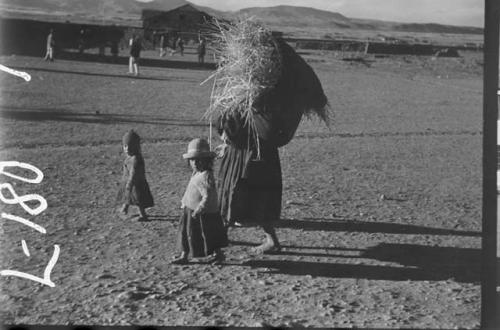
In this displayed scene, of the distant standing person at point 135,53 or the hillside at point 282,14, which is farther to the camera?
the distant standing person at point 135,53


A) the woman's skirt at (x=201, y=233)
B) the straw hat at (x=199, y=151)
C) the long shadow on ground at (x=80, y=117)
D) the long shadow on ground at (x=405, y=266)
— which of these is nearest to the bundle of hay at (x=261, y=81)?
the straw hat at (x=199, y=151)

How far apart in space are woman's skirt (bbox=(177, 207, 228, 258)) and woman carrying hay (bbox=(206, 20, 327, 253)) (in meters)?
0.26

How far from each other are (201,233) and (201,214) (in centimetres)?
16

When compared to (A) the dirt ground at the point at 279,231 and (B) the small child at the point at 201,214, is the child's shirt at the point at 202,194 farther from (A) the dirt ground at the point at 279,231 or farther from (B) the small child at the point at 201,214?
(A) the dirt ground at the point at 279,231

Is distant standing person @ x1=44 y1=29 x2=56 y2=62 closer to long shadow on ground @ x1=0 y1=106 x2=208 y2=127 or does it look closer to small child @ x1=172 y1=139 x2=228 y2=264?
long shadow on ground @ x1=0 y1=106 x2=208 y2=127

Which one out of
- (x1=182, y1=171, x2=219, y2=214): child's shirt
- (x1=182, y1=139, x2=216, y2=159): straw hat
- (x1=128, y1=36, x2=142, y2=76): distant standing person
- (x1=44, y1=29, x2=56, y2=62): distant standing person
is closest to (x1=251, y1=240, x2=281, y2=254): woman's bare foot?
(x1=182, y1=171, x2=219, y2=214): child's shirt

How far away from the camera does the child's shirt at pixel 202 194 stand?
4504 millimetres

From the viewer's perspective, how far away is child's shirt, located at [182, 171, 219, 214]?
14.8ft

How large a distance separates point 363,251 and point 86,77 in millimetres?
12468

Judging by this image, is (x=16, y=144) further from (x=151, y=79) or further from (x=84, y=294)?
(x=151, y=79)

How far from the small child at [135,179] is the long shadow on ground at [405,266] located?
1.33 metres

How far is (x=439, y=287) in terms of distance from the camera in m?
4.37

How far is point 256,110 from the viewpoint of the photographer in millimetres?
4680

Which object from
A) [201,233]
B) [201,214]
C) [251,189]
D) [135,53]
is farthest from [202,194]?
[135,53]
